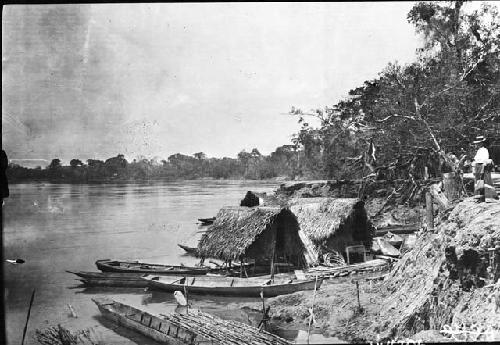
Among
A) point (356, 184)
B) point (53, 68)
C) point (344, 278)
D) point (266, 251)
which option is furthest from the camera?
point (356, 184)

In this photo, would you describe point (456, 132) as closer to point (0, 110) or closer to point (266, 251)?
point (266, 251)

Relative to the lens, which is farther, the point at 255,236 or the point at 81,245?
the point at 81,245

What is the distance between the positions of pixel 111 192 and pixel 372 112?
8.32 meters

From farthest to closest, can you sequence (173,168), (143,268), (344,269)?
(173,168), (143,268), (344,269)

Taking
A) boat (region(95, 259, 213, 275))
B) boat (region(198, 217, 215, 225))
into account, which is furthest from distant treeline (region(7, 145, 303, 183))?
boat (region(198, 217, 215, 225))

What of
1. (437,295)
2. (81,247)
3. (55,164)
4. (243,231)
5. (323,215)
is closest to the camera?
(437,295)

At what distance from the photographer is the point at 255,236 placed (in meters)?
8.86

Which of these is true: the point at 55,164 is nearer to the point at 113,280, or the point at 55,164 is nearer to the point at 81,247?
the point at 113,280

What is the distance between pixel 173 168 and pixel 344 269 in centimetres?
488

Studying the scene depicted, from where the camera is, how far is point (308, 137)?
10812mm

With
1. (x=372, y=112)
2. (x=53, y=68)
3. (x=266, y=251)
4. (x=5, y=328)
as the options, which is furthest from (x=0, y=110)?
(x=372, y=112)

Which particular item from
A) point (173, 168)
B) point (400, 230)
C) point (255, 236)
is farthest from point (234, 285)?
point (400, 230)

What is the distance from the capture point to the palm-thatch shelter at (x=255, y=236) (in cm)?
901

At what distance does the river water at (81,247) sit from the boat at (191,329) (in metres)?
0.24
